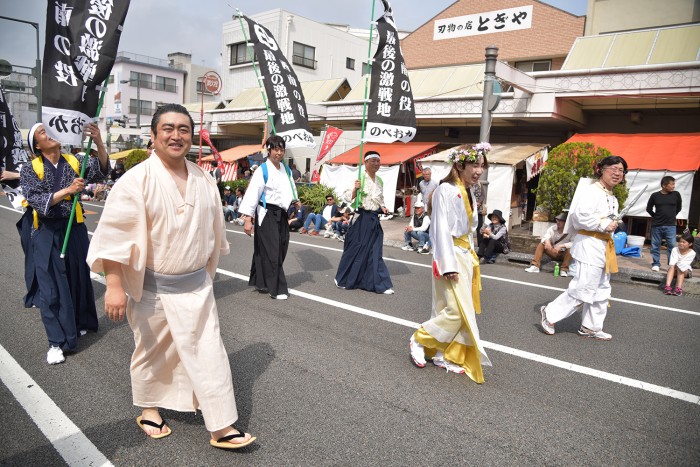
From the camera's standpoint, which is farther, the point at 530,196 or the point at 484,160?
the point at 530,196

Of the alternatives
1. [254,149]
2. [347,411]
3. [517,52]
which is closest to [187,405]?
[347,411]

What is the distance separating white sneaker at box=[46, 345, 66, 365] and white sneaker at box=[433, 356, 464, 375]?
301 cm

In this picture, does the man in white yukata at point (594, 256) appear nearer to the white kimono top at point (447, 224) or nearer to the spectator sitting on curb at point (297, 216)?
the white kimono top at point (447, 224)

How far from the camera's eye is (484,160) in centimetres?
423

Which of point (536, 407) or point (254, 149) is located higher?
point (254, 149)

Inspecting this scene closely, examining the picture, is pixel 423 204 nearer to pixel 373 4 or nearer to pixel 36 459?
pixel 373 4

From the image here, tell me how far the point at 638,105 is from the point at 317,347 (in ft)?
45.1

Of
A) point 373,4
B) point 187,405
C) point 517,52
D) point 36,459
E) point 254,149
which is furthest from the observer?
point 254,149

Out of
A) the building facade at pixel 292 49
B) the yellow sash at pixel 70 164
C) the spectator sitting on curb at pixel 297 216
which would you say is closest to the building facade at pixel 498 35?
the building facade at pixel 292 49

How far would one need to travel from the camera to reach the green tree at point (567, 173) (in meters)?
11.2

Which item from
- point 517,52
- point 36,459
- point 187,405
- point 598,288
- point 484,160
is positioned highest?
point 517,52

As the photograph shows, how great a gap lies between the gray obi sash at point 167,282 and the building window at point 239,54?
29.9 meters

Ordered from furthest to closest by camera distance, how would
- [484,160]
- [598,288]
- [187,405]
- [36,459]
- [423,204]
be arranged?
1. [423,204]
2. [598,288]
3. [484,160]
4. [187,405]
5. [36,459]

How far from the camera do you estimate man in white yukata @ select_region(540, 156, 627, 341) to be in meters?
5.20
